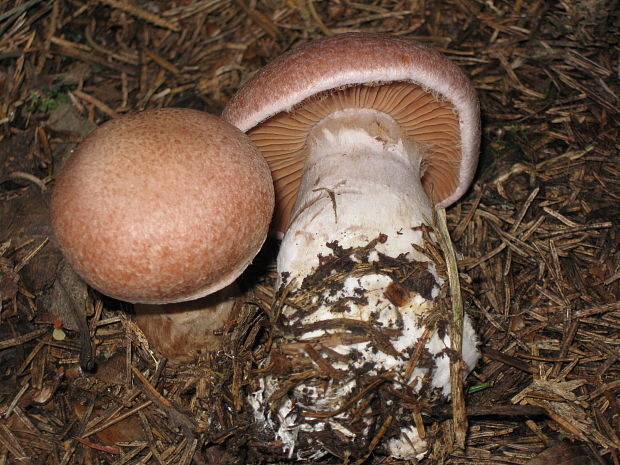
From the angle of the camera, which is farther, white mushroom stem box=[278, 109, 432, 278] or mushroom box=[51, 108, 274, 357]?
white mushroom stem box=[278, 109, 432, 278]

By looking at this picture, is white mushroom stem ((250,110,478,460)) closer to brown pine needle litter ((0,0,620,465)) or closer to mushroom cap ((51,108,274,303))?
brown pine needle litter ((0,0,620,465))

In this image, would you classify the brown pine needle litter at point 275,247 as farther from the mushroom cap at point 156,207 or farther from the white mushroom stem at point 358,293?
the mushroom cap at point 156,207

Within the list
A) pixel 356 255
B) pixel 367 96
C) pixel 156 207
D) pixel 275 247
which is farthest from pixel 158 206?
pixel 275 247

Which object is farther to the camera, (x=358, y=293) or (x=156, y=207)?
(x=358, y=293)

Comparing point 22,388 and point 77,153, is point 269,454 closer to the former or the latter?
point 22,388

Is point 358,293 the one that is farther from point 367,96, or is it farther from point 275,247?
point 275,247

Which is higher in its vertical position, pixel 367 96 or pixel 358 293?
pixel 367 96

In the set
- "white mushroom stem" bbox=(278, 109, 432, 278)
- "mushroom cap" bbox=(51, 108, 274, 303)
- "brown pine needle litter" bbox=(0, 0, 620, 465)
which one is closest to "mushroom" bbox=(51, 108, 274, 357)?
"mushroom cap" bbox=(51, 108, 274, 303)

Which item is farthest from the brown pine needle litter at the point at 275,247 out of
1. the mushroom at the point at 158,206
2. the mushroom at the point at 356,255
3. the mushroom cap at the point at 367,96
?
the mushroom cap at the point at 367,96

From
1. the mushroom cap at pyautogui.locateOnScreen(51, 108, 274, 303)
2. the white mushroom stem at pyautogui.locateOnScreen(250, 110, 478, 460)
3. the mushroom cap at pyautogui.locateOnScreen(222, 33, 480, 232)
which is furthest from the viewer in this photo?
the mushroom cap at pyautogui.locateOnScreen(222, 33, 480, 232)
